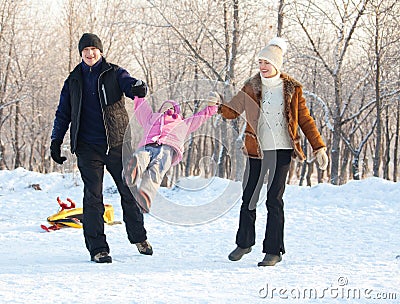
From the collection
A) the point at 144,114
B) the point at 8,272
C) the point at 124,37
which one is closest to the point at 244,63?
the point at 124,37

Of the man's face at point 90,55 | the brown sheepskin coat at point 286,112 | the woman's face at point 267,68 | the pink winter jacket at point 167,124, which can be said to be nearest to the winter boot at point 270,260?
the brown sheepskin coat at point 286,112

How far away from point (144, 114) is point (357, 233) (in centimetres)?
299

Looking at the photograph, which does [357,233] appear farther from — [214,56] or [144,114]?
[214,56]

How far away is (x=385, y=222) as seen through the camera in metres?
6.70

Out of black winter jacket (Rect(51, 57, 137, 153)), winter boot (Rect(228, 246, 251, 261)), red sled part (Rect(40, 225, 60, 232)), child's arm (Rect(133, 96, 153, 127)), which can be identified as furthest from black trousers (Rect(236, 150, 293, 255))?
red sled part (Rect(40, 225, 60, 232))

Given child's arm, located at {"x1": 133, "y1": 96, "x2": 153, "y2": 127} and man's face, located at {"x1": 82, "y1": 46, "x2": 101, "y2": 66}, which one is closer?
man's face, located at {"x1": 82, "y1": 46, "x2": 101, "y2": 66}

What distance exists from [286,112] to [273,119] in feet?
0.39

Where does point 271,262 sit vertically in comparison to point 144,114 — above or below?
below

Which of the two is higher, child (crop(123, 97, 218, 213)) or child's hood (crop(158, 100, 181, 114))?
child's hood (crop(158, 100, 181, 114))

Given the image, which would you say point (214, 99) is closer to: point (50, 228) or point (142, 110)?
point (142, 110)

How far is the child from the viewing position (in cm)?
429

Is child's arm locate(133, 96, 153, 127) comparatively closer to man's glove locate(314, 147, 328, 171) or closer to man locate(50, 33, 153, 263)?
man locate(50, 33, 153, 263)

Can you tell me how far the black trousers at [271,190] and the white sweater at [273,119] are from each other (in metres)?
0.07

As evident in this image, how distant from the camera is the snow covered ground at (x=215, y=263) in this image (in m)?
3.11
